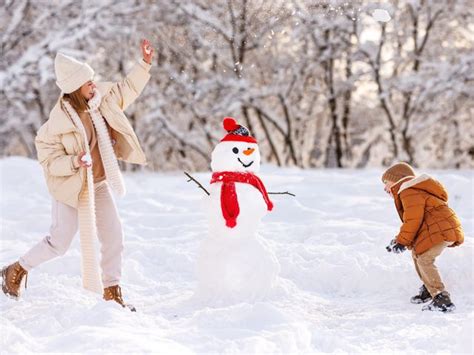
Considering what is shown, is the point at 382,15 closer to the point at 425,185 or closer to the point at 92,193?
the point at 425,185

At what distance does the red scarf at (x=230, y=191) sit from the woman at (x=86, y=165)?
0.59 meters

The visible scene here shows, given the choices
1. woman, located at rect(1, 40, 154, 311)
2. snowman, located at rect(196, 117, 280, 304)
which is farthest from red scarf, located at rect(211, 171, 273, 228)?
woman, located at rect(1, 40, 154, 311)

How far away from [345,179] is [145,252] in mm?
4456

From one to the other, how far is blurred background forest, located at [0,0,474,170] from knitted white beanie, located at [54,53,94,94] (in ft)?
28.4

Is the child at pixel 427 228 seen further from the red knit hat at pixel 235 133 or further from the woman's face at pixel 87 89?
the woman's face at pixel 87 89

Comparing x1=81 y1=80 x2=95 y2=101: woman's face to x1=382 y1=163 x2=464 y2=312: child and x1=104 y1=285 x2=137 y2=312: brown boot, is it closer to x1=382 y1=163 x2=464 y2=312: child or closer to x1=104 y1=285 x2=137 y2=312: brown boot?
x1=104 y1=285 x2=137 y2=312: brown boot

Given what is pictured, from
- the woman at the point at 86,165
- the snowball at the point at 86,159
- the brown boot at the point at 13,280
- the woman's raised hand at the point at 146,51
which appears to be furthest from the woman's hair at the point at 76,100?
the brown boot at the point at 13,280

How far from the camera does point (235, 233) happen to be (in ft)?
15.1

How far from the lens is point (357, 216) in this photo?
24.7 ft

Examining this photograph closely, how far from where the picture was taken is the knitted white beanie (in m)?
4.34

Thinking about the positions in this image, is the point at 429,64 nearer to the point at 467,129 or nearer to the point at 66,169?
the point at 467,129

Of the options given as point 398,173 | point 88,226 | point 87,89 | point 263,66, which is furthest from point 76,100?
point 263,66

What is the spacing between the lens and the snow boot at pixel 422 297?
4676mm

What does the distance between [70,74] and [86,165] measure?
2.04 ft
